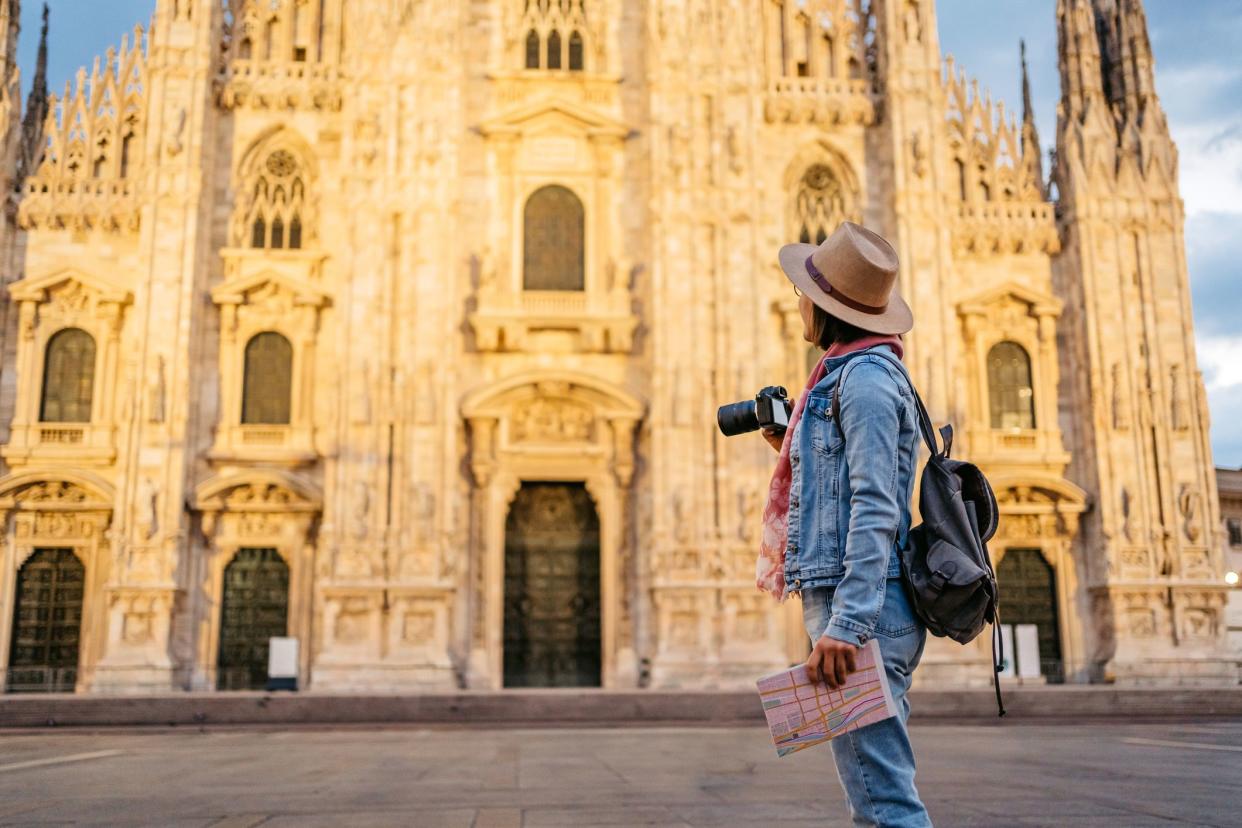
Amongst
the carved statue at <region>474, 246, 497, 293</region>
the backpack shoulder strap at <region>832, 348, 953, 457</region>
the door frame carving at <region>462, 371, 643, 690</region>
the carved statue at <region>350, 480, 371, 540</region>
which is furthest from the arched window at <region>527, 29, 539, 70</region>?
the backpack shoulder strap at <region>832, 348, 953, 457</region>

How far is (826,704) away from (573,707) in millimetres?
14262

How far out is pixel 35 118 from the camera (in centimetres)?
2397

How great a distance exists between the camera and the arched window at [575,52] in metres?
24.6

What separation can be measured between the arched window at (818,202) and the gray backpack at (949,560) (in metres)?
22.0

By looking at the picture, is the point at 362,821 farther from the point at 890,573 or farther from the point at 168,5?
the point at 168,5

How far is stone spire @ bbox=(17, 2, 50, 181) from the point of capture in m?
23.5

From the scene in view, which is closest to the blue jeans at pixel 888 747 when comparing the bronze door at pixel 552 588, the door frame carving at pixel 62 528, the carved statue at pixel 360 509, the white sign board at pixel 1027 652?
the carved statue at pixel 360 509

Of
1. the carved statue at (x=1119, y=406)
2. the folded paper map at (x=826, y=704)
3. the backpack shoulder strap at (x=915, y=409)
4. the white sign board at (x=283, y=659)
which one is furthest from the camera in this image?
the carved statue at (x=1119, y=406)

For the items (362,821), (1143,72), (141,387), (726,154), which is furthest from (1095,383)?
(362,821)

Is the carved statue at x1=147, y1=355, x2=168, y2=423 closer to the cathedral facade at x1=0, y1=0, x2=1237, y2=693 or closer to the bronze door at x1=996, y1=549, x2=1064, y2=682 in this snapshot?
the cathedral facade at x1=0, y1=0, x2=1237, y2=693

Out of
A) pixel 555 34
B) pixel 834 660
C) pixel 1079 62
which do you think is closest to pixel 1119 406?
pixel 1079 62

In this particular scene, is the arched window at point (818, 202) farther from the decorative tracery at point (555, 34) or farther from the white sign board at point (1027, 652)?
the white sign board at point (1027, 652)

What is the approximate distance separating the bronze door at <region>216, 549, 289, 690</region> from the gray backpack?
20192 millimetres

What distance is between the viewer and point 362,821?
6.22 meters
